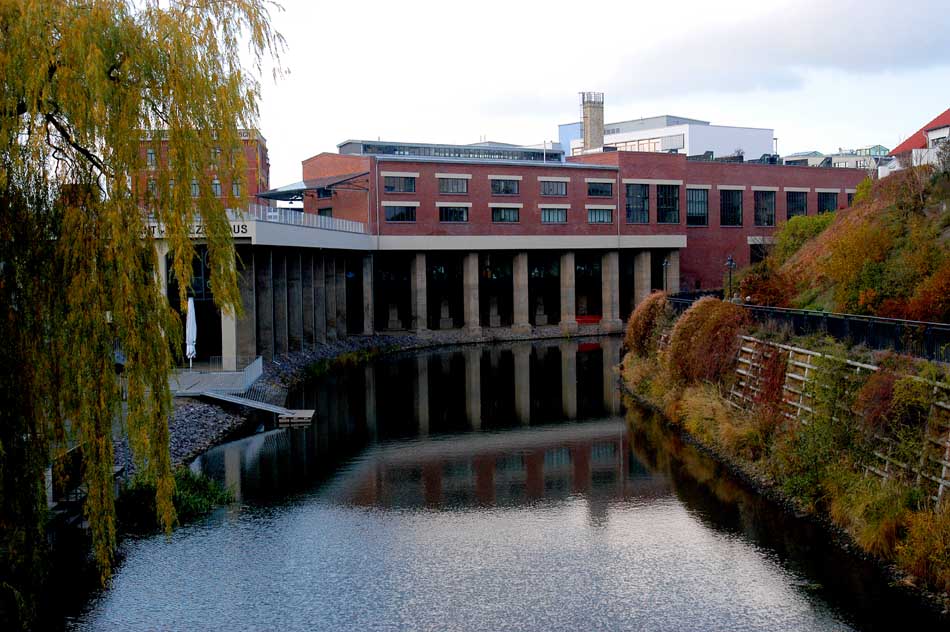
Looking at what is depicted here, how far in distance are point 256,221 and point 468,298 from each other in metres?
29.7

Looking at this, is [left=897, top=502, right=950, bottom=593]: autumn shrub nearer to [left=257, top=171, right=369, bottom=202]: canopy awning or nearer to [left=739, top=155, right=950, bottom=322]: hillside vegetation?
[left=739, top=155, right=950, bottom=322]: hillside vegetation

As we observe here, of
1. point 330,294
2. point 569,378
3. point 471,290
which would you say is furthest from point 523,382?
point 471,290

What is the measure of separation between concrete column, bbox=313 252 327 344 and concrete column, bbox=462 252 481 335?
40.0 ft

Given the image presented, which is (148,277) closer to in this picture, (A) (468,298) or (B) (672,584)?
(B) (672,584)

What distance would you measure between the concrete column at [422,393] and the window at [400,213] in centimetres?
1048

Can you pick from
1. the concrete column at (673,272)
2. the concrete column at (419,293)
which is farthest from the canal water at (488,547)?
the concrete column at (673,272)

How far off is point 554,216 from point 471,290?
27.2 feet

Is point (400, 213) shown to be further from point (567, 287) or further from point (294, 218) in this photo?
point (294, 218)

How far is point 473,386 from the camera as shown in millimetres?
45125

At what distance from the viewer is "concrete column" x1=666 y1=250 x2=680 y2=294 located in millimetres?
73625

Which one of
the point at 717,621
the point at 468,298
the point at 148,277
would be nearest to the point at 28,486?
the point at 148,277

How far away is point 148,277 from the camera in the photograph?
1302 centimetres

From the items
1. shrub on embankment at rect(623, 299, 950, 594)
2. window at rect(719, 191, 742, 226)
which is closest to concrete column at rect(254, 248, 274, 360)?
shrub on embankment at rect(623, 299, 950, 594)

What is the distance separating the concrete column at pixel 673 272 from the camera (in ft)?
242
